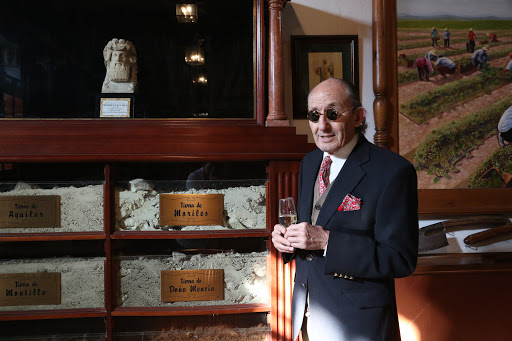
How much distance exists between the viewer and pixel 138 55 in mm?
1924

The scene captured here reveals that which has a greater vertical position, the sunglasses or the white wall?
the white wall

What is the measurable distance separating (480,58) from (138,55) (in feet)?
6.63

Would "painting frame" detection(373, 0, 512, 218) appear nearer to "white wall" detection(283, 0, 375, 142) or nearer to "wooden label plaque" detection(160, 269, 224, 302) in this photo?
"white wall" detection(283, 0, 375, 142)

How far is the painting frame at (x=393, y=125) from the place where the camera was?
78.2 inches

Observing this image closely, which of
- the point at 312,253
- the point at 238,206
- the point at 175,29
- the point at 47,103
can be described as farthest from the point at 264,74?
the point at 47,103

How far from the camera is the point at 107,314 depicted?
1.59 m

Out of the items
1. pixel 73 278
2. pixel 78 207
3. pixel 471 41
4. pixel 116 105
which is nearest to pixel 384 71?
pixel 471 41

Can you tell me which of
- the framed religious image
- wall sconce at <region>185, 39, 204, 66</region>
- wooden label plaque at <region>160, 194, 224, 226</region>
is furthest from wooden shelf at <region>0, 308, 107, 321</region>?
the framed religious image

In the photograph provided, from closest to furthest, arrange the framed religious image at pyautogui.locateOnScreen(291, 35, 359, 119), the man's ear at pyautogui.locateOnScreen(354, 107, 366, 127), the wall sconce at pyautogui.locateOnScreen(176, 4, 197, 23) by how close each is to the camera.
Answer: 1. the man's ear at pyautogui.locateOnScreen(354, 107, 366, 127)
2. the wall sconce at pyautogui.locateOnScreen(176, 4, 197, 23)
3. the framed religious image at pyautogui.locateOnScreen(291, 35, 359, 119)

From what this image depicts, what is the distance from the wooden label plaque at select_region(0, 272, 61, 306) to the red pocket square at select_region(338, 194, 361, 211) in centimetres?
136

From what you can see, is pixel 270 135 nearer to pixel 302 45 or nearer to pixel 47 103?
pixel 302 45

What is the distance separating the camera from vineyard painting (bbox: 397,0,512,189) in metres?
2.04

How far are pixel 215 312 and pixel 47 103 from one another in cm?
141

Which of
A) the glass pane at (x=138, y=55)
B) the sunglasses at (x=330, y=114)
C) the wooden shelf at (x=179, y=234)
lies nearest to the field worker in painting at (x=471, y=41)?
the glass pane at (x=138, y=55)
